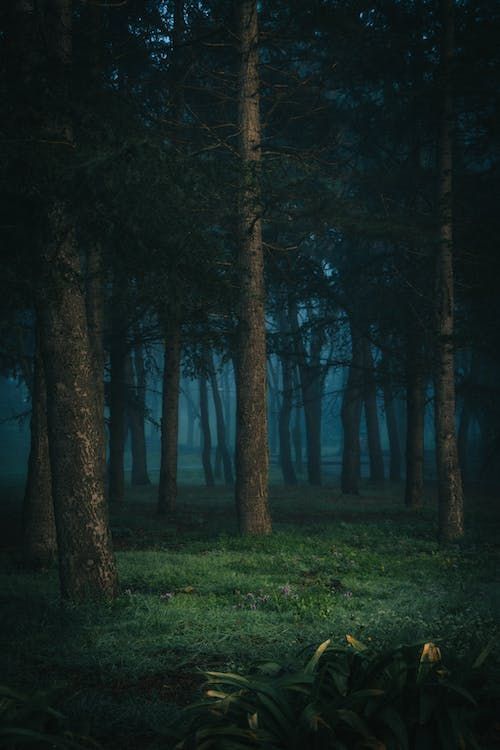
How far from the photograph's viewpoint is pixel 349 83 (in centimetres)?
1605

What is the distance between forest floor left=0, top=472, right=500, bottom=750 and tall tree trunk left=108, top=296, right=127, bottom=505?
23.3 feet

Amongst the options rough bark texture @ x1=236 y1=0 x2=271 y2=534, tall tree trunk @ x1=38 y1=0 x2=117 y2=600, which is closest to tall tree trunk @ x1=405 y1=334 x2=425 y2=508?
rough bark texture @ x1=236 y1=0 x2=271 y2=534

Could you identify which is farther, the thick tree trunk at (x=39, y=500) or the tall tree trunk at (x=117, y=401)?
the tall tree trunk at (x=117, y=401)

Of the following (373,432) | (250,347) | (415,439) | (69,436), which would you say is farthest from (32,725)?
(373,432)

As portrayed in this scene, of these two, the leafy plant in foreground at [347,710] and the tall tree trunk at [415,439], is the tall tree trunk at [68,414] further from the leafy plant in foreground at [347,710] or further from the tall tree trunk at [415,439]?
the tall tree trunk at [415,439]

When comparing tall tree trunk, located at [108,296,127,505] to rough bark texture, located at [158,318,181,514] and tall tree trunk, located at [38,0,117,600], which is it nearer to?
rough bark texture, located at [158,318,181,514]

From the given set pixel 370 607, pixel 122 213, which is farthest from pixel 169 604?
pixel 122 213

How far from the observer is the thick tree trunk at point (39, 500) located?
36.2ft

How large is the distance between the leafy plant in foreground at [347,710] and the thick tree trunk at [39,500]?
287 inches

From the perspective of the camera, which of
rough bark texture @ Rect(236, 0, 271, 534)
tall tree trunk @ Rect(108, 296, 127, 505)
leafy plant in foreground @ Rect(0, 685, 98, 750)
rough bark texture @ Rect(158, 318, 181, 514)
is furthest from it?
tall tree trunk @ Rect(108, 296, 127, 505)

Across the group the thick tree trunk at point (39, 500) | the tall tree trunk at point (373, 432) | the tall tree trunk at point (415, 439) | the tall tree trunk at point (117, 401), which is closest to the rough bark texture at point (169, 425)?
the tall tree trunk at point (117, 401)

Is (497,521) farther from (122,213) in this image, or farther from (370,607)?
(122,213)

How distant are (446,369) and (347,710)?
10621 millimetres

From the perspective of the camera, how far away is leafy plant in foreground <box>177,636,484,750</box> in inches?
148
